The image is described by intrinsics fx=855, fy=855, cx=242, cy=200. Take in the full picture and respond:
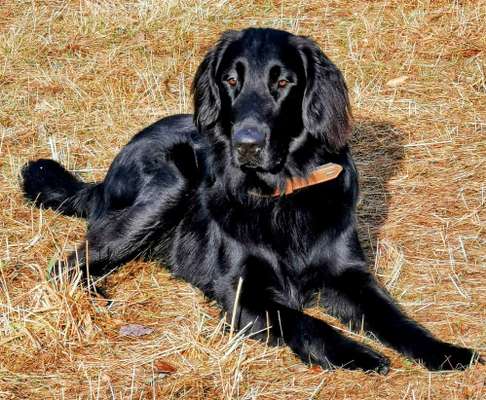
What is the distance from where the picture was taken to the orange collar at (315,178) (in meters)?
3.99

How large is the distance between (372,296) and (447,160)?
1929 mm

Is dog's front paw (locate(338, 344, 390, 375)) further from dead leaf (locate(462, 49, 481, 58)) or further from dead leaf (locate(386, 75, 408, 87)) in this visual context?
dead leaf (locate(462, 49, 481, 58))

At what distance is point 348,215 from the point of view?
4066 millimetres

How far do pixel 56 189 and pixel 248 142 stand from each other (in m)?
1.66

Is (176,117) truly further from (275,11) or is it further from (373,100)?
(275,11)

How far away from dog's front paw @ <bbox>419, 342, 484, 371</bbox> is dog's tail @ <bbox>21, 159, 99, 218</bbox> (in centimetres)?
224

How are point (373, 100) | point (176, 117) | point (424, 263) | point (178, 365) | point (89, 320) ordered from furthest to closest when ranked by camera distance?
point (373, 100)
point (176, 117)
point (424, 263)
point (89, 320)
point (178, 365)

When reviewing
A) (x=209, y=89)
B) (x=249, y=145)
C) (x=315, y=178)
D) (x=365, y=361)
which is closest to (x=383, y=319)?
(x=365, y=361)

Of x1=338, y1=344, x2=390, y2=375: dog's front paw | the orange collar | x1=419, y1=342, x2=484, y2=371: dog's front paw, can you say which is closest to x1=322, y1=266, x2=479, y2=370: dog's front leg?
x1=419, y1=342, x2=484, y2=371: dog's front paw

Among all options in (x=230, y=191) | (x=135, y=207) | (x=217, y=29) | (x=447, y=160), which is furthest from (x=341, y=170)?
(x=217, y=29)

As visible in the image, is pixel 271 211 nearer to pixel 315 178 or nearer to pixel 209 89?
pixel 315 178

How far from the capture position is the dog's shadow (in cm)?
477

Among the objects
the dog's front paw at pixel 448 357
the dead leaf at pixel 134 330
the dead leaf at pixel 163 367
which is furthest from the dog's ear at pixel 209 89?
the dog's front paw at pixel 448 357

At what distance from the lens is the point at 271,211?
13.3 ft
